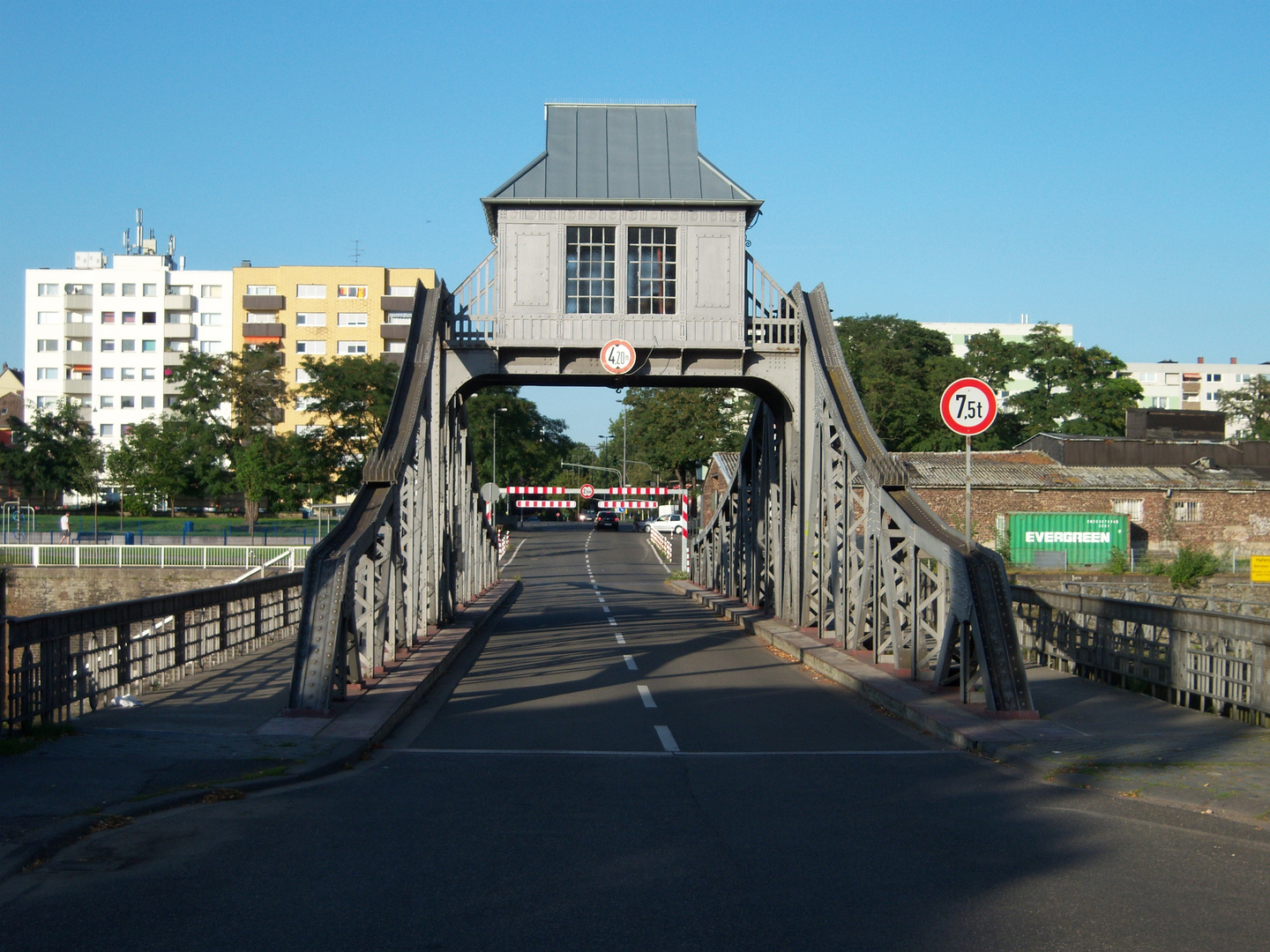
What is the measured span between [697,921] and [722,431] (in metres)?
85.1

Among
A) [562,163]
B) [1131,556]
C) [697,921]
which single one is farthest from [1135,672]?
[1131,556]

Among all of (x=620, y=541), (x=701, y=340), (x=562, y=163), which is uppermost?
(x=562, y=163)

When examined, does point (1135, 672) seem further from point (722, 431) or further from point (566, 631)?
point (722, 431)

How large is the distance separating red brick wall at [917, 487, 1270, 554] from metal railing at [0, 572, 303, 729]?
34.3 meters

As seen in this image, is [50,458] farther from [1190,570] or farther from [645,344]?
[1190,570]

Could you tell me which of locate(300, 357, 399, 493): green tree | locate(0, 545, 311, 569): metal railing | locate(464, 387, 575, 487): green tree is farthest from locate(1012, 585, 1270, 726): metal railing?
locate(464, 387, 575, 487): green tree

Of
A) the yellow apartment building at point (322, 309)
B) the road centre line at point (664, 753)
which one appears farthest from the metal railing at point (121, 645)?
the yellow apartment building at point (322, 309)

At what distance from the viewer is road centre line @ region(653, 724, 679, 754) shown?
10.4m

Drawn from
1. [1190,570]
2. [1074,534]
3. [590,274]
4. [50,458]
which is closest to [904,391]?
[1074,534]

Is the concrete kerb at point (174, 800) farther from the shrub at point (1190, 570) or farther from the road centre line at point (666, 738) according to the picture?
the shrub at point (1190, 570)

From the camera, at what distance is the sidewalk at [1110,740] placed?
8156mm

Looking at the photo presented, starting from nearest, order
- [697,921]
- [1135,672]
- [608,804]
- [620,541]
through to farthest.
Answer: [697,921]
[608,804]
[1135,672]
[620,541]

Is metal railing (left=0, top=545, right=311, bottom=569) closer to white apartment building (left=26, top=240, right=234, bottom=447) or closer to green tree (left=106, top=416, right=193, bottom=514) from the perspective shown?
green tree (left=106, top=416, right=193, bottom=514)

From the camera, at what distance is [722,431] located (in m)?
90.0
